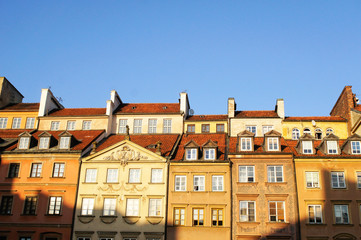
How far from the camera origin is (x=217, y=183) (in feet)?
131

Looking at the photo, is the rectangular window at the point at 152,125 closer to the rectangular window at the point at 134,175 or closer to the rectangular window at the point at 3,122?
the rectangular window at the point at 134,175

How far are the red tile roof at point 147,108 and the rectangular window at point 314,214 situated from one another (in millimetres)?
20429

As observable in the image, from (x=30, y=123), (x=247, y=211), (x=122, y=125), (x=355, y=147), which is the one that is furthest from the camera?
(x=30, y=123)

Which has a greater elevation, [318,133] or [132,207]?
[318,133]

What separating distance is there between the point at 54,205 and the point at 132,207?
7841 millimetres

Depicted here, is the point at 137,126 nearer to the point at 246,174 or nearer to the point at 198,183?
the point at 198,183

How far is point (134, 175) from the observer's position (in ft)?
135

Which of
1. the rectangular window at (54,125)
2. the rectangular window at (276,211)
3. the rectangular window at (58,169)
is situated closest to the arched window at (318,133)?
the rectangular window at (276,211)

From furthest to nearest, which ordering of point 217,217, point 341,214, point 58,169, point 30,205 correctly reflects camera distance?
point 58,169, point 30,205, point 217,217, point 341,214

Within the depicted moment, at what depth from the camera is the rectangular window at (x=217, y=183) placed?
130 ft

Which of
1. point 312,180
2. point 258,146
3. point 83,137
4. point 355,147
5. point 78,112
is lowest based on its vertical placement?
point 312,180

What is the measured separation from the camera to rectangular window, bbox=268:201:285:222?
37469 mm

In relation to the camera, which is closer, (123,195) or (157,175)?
(123,195)

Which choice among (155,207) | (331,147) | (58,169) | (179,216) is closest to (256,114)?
(331,147)
